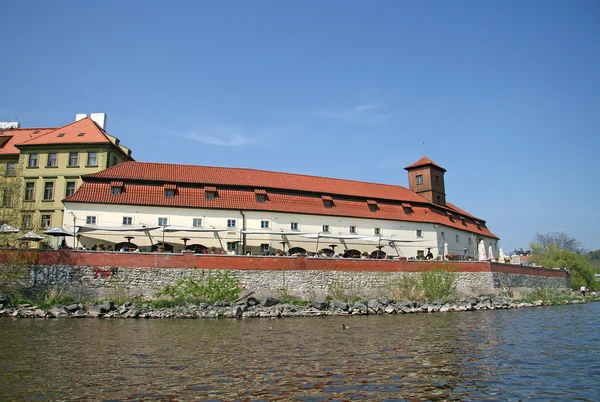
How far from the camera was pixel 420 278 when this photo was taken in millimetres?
35906

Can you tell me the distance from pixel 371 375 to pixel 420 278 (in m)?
25.6

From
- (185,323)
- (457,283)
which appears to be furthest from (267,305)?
(457,283)

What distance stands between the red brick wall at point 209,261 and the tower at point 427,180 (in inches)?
604

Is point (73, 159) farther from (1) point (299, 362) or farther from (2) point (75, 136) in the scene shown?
(1) point (299, 362)

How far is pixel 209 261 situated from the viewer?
31562 mm

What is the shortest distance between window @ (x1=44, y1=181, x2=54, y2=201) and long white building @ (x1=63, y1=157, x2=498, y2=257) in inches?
179

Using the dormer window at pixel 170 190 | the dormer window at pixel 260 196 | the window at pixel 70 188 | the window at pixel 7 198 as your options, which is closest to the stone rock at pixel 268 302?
the dormer window at pixel 260 196

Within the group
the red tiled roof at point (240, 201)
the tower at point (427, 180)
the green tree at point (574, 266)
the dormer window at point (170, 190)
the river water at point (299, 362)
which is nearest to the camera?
the river water at point (299, 362)

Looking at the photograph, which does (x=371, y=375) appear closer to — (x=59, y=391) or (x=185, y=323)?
(x=59, y=391)

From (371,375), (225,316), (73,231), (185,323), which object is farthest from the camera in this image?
(73,231)

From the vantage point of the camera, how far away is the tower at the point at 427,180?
52094 millimetres

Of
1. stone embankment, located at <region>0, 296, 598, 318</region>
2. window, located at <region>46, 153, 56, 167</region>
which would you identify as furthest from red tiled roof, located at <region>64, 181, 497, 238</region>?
stone embankment, located at <region>0, 296, 598, 318</region>

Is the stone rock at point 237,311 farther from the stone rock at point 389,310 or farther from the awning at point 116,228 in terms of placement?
the awning at point 116,228

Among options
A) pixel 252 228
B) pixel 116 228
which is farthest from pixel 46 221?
pixel 252 228
